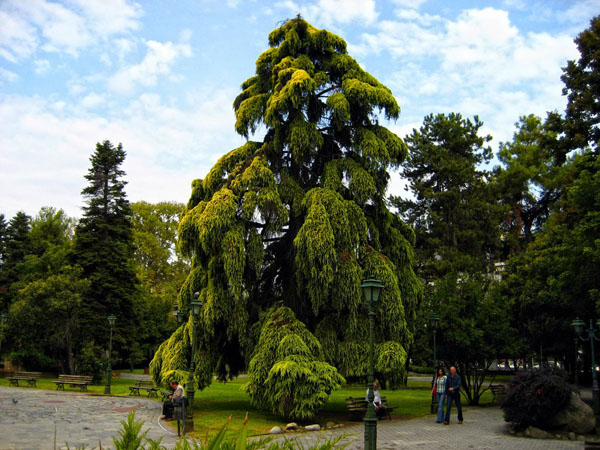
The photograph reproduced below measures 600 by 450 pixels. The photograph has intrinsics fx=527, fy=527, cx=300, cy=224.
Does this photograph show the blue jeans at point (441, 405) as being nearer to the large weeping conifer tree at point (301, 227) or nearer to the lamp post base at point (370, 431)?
the large weeping conifer tree at point (301, 227)

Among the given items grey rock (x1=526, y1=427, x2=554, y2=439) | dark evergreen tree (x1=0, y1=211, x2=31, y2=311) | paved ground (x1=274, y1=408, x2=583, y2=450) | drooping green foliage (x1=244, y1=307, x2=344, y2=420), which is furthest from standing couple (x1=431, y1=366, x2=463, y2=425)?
dark evergreen tree (x1=0, y1=211, x2=31, y2=311)

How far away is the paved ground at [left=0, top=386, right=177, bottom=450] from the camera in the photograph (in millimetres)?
12023

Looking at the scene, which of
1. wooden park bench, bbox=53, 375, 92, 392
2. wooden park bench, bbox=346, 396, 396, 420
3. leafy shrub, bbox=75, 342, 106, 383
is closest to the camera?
wooden park bench, bbox=346, 396, 396, 420

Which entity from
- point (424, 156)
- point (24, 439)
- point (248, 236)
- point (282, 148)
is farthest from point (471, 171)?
point (24, 439)

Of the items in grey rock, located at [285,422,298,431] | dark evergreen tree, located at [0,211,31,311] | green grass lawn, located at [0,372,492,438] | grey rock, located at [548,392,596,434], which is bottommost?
green grass lawn, located at [0,372,492,438]

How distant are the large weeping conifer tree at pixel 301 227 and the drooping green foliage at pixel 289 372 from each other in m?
0.11

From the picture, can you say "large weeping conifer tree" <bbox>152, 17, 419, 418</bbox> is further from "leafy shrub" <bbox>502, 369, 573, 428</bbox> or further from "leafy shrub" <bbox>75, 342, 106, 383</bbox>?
"leafy shrub" <bbox>75, 342, 106, 383</bbox>

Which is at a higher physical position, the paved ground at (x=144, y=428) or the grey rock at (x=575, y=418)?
the grey rock at (x=575, y=418)

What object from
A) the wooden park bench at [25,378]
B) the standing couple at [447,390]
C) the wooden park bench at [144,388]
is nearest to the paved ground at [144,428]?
the standing couple at [447,390]

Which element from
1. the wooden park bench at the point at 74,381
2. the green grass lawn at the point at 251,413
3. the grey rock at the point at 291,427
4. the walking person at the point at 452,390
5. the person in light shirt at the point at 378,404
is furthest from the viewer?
the wooden park bench at the point at 74,381

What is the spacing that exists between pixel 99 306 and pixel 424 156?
2638 centimetres

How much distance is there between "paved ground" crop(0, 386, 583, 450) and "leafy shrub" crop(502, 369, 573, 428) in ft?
2.18

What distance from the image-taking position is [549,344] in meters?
35.2

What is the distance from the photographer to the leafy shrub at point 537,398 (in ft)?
45.6
